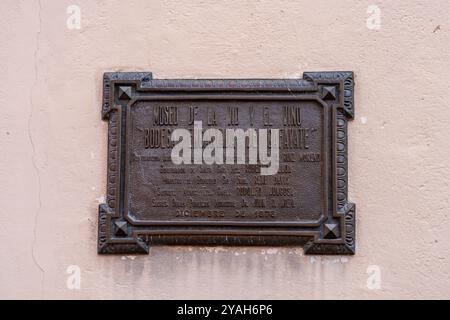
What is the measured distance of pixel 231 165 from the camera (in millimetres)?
3568

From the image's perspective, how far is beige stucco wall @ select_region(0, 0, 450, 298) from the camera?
3.54 metres

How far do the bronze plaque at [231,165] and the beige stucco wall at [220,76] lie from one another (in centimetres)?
10

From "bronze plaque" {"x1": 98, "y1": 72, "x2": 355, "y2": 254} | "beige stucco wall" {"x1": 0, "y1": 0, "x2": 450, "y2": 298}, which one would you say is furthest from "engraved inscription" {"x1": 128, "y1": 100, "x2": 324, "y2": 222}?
"beige stucco wall" {"x1": 0, "y1": 0, "x2": 450, "y2": 298}

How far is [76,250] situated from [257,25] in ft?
5.45

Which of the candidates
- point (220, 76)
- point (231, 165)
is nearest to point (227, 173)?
point (231, 165)

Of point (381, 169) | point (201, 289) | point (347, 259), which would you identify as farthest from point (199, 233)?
point (381, 169)

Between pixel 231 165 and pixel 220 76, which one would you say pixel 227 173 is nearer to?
pixel 231 165

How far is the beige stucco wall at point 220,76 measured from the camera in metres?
3.54

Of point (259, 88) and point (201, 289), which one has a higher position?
point (259, 88)

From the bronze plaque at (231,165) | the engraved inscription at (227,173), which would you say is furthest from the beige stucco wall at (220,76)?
the engraved inscription at (227,173)

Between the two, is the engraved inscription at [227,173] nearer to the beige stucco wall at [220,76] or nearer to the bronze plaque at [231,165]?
the bronze plaque at [231,165]

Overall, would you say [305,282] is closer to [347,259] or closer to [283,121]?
[347,259]

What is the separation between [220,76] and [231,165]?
53 centimetres

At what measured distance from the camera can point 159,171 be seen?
11.8 ft
